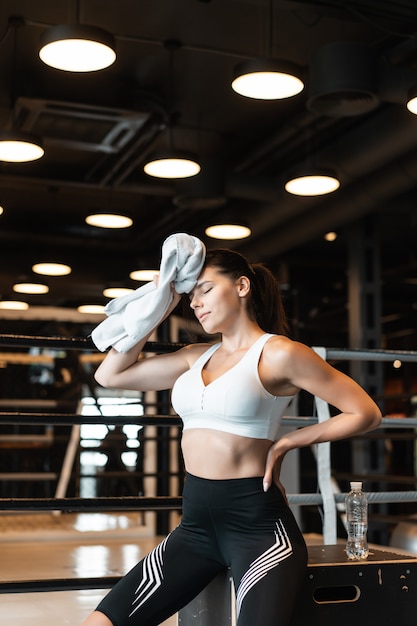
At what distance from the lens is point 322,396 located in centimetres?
217

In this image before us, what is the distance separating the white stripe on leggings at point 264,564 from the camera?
204 centimetres

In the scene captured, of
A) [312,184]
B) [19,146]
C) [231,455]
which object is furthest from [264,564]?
[312,184]

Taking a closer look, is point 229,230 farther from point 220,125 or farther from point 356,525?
point 356,525

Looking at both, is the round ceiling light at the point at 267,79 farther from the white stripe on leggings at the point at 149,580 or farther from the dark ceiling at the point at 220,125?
the white stripe on leggings at the point at 149,580

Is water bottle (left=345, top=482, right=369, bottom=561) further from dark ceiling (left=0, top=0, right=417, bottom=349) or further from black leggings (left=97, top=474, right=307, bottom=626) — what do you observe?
dark ceiling (left=0, top=0, right=417, bottom=349)

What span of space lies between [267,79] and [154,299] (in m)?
2.70

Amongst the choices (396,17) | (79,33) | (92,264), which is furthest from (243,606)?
(92,264)

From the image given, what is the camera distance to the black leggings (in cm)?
203

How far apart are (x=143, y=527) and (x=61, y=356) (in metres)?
2.16

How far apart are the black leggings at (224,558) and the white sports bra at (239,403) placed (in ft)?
0.42

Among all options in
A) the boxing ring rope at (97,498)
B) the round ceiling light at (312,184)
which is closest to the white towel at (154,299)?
the boxing ring rope at (97,498)

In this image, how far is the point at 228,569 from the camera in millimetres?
2250

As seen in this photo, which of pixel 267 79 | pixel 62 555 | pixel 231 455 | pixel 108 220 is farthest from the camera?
pixel 108 220

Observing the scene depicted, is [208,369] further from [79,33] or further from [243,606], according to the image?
[79,33]
